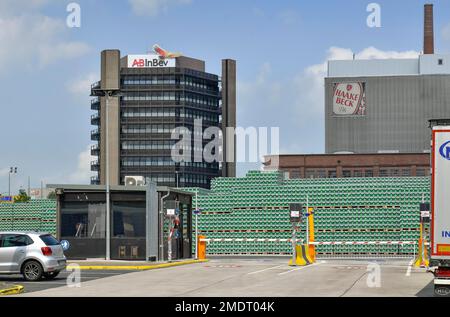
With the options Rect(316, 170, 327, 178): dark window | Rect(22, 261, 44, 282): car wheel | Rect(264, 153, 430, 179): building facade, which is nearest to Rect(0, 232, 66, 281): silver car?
Rect(22, 261, 44, 282): car wheel

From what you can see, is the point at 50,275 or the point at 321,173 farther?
the point at 321,173

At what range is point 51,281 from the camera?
2681 cm

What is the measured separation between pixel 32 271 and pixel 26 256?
496 millimetres

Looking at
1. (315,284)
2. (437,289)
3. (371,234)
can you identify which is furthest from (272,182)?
(437,289)

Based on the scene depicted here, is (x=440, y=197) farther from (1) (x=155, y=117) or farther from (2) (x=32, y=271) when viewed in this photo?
(1) (x=155, y=117)

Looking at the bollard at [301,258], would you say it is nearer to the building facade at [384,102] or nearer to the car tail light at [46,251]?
the car tail light at [46,251]

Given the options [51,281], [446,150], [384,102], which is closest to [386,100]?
[384,102]

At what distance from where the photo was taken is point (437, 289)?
19859 millimetres

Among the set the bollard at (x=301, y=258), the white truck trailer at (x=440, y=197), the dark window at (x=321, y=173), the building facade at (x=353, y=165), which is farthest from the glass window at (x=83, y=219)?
the dark window at (x=321, y=173)

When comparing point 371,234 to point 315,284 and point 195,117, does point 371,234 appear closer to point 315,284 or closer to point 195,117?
point 315,284

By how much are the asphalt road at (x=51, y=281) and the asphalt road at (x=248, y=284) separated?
0.11ft

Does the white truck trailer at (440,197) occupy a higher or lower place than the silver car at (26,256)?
higher

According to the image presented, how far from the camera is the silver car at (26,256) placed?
87.5 feet

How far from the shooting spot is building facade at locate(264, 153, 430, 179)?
119 meters
